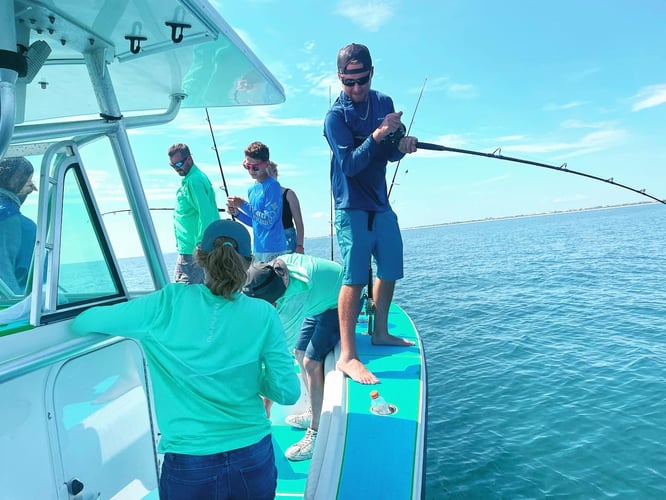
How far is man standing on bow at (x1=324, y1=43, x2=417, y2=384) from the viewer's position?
9.88 feet

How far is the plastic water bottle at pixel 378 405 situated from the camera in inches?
103

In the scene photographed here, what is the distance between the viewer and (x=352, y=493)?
2115mm

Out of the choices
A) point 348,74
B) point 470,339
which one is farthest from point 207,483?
point 470,339

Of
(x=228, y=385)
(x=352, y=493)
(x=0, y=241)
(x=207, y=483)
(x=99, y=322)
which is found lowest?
(x=352, y=493)

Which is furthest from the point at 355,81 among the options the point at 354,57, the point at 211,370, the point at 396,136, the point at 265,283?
the point at 211,370

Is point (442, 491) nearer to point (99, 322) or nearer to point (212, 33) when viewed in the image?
point (99, 322)

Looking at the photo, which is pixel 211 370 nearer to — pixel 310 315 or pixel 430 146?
pixel 310 315

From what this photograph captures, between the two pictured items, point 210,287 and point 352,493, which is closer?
point 210,287

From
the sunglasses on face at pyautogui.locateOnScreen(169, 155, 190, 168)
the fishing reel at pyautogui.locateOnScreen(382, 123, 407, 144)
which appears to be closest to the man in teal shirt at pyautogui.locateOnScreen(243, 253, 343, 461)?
the fishing reel at pyautogui.locateOnScreen(382, 123, 407, 144)

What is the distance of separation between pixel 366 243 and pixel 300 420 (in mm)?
1647

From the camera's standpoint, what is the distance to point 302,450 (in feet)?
10.4

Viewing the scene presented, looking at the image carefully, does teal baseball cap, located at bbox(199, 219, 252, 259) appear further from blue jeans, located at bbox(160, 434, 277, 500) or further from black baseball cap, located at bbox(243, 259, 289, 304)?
blue jeans, located at bbox(160, 434, 277, 500)

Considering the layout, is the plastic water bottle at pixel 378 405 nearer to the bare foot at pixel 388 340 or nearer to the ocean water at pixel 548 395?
the bare foot at pixel 388 340

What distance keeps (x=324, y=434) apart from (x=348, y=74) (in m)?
2.33
